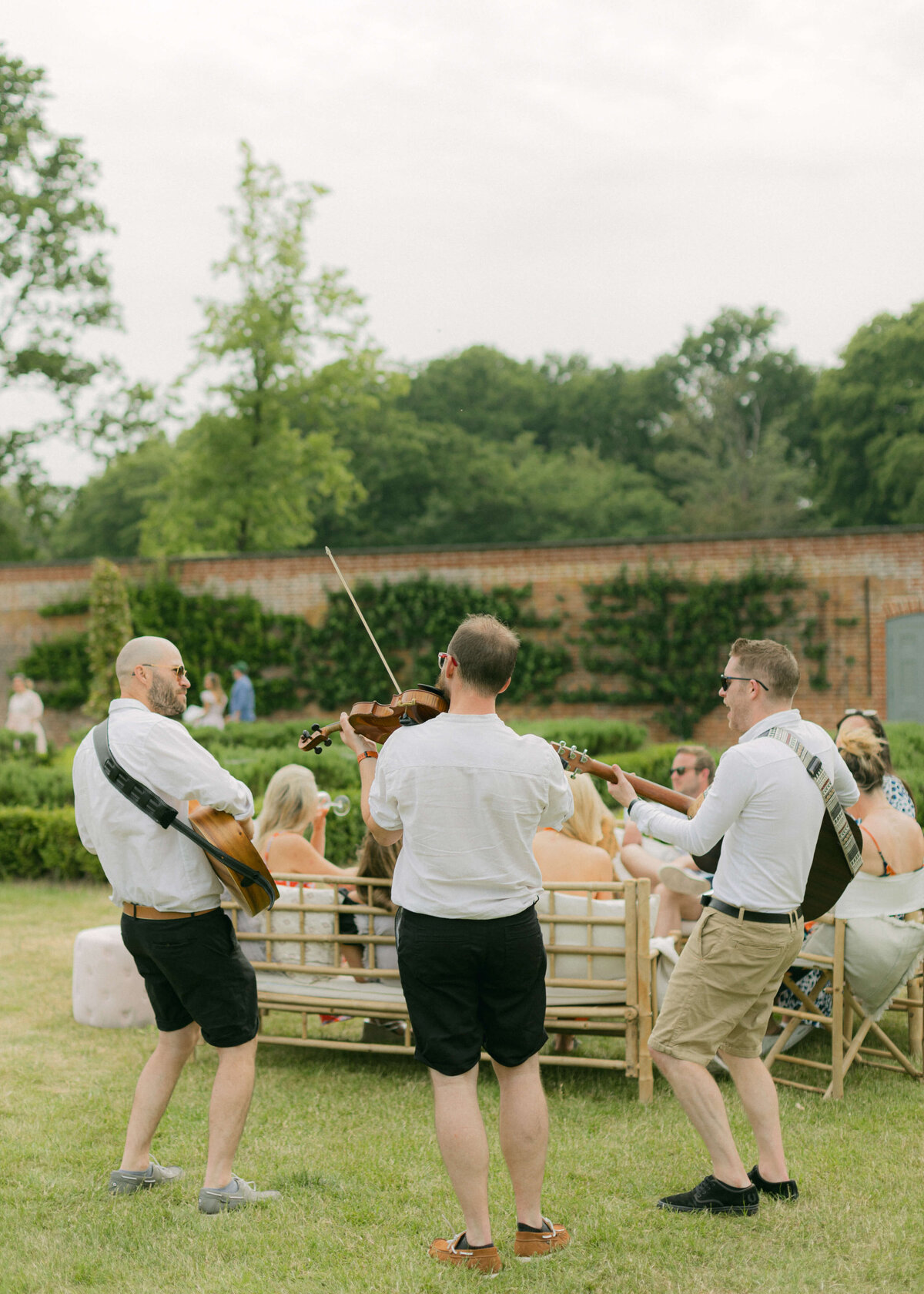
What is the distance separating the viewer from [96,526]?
45.5 meters

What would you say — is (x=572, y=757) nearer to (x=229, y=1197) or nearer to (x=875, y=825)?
(x=229, y=1197)

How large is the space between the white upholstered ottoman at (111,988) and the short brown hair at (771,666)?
12.2 feet

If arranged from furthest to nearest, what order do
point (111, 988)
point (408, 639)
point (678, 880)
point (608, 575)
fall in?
point (408, 639), point (608, 575), point (111, 988), point (678, 880)

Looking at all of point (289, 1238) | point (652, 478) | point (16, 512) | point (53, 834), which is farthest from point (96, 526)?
point (289, 1238)

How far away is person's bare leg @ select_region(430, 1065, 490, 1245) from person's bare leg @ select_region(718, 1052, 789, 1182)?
926 mm

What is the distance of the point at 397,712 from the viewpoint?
3.35 metres

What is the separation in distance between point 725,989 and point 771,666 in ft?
3.24

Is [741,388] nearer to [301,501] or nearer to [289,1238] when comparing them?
[301,501]

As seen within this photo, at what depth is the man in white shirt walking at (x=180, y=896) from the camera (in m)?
3.51

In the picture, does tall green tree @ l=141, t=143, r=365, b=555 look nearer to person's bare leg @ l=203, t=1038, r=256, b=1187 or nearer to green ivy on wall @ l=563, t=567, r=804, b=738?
green ivy on wall @ l=563, t=567, r=804, b=738

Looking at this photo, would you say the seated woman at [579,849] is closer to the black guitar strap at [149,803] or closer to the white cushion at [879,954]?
the white cushion at [879,954]

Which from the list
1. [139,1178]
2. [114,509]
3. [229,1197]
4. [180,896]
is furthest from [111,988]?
[114,509]

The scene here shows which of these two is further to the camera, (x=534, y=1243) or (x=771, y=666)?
(x=771, y=666)

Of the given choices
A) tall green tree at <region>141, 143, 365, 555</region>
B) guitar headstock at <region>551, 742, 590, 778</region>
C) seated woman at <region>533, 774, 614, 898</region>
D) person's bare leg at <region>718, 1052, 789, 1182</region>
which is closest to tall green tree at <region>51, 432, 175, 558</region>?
tall green tree at <region>141, 143, 365, 555</region>
